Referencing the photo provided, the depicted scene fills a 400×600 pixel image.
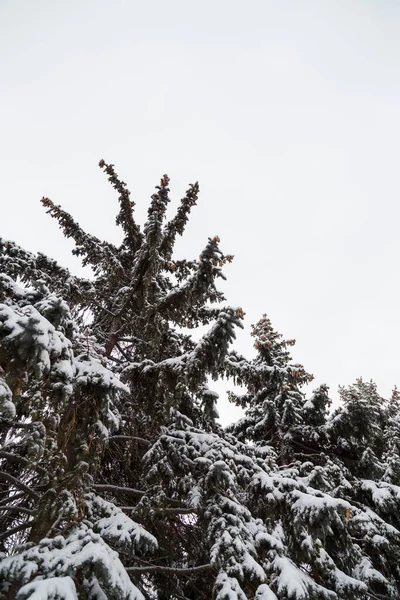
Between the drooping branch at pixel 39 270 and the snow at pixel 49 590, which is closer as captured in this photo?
the snow at pixel 49 590

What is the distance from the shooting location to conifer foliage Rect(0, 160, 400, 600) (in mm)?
3352

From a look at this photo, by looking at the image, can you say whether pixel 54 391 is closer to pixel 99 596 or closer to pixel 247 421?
pixel 99 596

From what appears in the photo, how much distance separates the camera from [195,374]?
5656 mm

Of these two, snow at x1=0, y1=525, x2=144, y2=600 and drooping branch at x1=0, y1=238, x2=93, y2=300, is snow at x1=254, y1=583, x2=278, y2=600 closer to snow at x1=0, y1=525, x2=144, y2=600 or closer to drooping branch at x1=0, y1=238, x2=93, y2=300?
snow at x1=0, y1=525, x2=144, y2=600

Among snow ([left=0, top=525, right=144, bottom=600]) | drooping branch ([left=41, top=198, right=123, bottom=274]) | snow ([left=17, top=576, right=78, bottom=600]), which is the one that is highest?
drooping branch ([left=41, top=198, right=123, bottom=274])

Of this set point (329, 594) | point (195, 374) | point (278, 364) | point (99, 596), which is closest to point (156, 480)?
point (195, 374)

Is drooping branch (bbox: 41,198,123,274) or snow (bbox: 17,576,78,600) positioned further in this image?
drooping branch (bbox: 41,198,123,274)

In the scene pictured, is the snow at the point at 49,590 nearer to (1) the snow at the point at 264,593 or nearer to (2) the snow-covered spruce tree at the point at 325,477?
(1) the snow at the point at 264,593

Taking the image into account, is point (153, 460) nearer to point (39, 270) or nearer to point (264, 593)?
point (264, 593)

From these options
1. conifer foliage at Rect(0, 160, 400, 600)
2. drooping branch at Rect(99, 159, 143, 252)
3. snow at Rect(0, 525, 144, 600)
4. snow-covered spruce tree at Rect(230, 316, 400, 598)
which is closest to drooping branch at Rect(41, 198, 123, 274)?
conifer foliage at Rect(0, 160, 400, 600)

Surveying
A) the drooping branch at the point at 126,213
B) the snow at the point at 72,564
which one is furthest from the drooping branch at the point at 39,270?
the snow at the point at 72,564

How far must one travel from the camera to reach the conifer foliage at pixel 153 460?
11.0 feet

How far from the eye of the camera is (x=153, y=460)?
5738 mm

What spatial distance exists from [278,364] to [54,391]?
9.25 m
